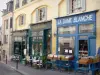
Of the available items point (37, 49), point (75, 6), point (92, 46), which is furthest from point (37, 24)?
point (92, 46)

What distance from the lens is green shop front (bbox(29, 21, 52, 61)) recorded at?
72.9ft

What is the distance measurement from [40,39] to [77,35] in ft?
21.2

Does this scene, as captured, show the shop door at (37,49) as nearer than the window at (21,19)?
Yes

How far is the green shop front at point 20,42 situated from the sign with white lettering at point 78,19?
7928mm

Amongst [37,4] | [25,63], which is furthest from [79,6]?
[25,63]

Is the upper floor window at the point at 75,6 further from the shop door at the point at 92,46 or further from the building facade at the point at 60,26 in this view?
the shop door at the point at 92,46

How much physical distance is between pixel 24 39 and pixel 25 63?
375 cm

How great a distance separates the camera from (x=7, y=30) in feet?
112

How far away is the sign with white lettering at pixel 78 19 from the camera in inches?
642

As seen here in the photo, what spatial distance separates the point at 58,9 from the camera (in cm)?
2019

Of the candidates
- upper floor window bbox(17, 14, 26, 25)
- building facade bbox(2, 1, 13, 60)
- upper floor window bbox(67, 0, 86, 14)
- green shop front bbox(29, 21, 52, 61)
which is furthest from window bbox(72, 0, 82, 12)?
building facade bbox(2, 1, 13, 60)

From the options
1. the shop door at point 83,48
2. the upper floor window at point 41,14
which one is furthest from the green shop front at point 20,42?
the shop door at point 83,48

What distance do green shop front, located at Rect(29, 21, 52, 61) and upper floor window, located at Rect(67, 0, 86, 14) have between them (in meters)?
2.93

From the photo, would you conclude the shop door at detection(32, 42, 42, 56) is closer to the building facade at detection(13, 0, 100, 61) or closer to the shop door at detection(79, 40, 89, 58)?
the building facade at detection(13, 0, 100, 61)
